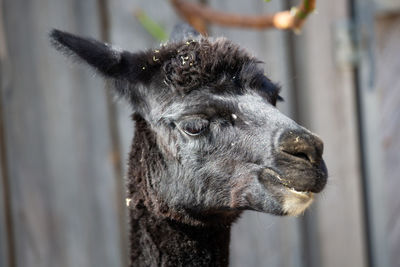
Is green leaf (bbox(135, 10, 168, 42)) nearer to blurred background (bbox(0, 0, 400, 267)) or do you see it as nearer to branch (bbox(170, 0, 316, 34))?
blurred background (bbox(0, 0, 400, 267))

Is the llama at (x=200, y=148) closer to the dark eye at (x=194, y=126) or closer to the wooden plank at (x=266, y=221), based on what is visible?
the dark eye at (x=194, y=126)

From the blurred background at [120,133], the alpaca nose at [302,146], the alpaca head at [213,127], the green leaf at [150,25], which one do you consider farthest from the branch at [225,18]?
the alpaca nose at [302,146]

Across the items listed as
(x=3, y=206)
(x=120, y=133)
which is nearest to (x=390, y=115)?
(x=120, y=133)

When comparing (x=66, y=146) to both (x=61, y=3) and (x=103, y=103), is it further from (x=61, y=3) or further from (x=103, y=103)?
(x=61, y=3)

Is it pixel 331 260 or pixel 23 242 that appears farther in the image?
pixel 331 260

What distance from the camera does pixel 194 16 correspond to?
12.3 feet

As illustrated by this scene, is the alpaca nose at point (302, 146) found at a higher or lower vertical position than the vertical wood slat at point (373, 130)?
lower

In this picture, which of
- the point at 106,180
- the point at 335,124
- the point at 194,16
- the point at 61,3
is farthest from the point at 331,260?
the point at 61,3

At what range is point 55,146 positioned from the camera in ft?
12.7

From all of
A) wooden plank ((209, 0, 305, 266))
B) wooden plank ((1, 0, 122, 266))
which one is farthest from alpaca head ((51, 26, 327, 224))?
wooden plank ((209, 0, 305, 266))

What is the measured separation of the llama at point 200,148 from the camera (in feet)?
6.89

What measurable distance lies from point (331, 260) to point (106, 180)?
1789mm

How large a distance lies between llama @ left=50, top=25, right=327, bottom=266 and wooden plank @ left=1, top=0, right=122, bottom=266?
144 centimetres

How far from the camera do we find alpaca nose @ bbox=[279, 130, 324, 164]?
2020mm
